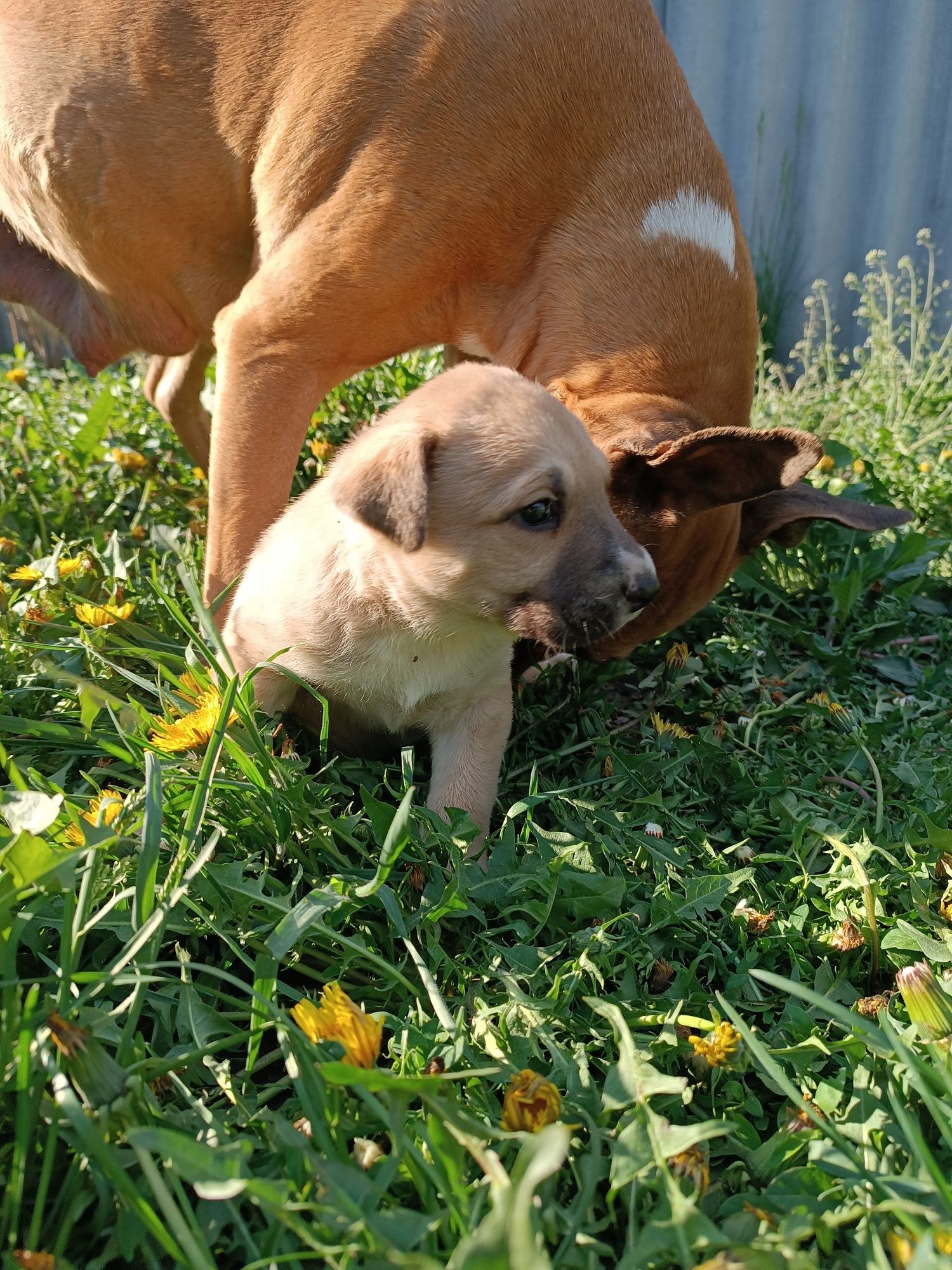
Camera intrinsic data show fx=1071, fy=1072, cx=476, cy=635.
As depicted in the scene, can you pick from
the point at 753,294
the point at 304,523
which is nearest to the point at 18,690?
the point at 304,523

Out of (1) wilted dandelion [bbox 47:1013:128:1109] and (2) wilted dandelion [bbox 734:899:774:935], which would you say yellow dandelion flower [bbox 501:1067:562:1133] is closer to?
(1) wilted dandelion [bbox 47:1013:128:1109]

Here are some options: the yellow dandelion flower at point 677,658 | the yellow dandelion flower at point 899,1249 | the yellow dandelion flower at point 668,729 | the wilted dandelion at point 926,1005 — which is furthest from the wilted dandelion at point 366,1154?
the yellow dandelion flower at point 677,658

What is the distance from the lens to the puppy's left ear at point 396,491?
204cm

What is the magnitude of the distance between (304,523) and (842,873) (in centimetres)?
142

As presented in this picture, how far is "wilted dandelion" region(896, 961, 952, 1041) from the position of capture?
5.76ft

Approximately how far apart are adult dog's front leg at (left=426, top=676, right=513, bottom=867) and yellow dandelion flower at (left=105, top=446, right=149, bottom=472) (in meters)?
1.84

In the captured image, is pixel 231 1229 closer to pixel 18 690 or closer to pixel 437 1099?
pixel 437 1099

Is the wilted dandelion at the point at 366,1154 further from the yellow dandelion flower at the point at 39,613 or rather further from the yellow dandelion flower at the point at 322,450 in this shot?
the yellow dandelion flower at the point at 322,450

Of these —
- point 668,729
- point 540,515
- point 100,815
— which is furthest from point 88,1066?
point 668,729

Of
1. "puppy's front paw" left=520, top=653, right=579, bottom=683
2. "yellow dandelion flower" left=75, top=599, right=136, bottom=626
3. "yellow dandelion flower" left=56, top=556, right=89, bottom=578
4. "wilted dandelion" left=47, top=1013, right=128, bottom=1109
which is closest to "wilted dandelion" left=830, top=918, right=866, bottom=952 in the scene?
"puppy's front paw" left=520, top=653, right=579, bottom=683

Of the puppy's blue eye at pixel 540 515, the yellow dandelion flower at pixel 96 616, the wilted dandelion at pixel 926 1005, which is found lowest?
the wilted dandelion at pixel 926 1005

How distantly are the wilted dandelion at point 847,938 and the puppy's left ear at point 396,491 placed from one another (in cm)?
110

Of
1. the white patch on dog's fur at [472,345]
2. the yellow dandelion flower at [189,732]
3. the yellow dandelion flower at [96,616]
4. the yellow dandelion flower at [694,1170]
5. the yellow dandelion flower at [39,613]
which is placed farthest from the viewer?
the white patch on dog's fur at [472,345]

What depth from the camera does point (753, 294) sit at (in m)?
2.95
